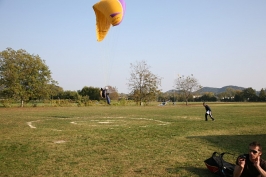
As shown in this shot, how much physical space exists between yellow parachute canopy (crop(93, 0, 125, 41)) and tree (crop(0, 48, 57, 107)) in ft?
116

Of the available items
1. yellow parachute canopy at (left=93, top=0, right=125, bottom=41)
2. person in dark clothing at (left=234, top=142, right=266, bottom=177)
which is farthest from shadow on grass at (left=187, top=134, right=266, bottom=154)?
yellow parachute canopy at (left=93, top=0, right=125, bottom=41)

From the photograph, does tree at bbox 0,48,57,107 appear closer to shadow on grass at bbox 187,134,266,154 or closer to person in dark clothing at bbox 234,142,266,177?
shadow on grass at bbox 187,134,266,154

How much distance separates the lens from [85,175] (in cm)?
662

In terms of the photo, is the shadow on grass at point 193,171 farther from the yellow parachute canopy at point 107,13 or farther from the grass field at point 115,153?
the yellow parachute canopy at point 107,13

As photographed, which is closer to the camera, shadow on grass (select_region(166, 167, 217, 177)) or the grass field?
shadow on grass (select_region(166, 167, 217, 177))

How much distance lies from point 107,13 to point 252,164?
1346 centimetres

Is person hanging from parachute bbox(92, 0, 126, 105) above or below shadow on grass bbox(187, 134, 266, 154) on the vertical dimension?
above

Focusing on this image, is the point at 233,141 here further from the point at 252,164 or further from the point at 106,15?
the point at 106,15

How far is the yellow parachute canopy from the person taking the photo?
619 inches

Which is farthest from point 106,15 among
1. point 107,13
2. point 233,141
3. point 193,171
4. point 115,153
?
point 193,171

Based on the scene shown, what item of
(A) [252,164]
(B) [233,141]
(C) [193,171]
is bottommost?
(C) [193,171]

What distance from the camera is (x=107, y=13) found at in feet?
52.7

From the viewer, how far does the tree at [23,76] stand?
157 feet

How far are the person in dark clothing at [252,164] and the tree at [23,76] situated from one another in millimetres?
48574
